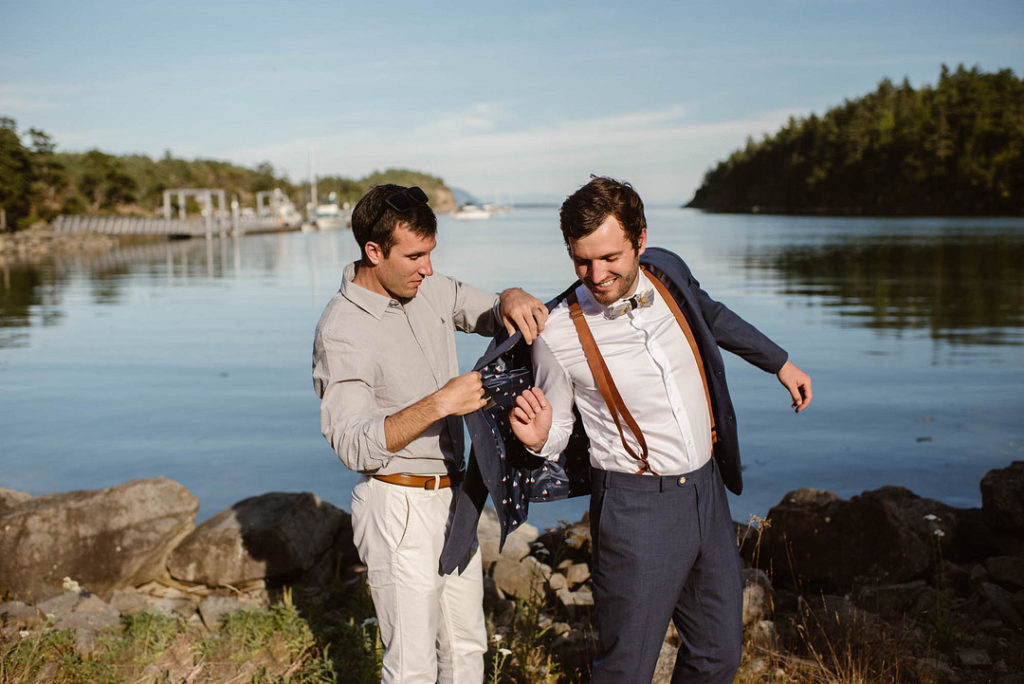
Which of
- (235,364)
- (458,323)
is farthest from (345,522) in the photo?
(235,364)

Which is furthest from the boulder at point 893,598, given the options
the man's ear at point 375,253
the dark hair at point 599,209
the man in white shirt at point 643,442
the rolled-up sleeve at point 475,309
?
the man's ear at point 375,253

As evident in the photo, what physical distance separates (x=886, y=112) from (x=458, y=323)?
449 feet

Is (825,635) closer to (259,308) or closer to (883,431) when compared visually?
(883,431)

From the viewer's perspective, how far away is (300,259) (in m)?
53.7

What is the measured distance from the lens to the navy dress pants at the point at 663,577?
3453mm

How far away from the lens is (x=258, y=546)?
7.08 meters

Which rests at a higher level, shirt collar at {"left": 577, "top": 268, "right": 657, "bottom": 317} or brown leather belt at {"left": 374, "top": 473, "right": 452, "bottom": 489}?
shirt collar at {"left": 577, "top": 268, "right": 657, "bottom": 317}

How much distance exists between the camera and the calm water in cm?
1132

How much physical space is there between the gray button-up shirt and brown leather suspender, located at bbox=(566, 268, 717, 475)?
0.69 m

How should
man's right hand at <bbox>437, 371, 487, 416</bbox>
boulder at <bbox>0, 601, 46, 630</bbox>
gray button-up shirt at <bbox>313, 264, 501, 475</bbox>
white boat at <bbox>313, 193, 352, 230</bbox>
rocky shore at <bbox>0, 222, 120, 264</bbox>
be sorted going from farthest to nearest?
1. white boat at <bbox>313, 193, 352, 230</bbox>
2. rocky shore at <bbox>0, 222, 120, 264</bbox>
3. boulder at <bbox>0, 601, 46, 630</bbox>
4. gray button-up shirt at <bbox>313, 264, 501, 475</bbox>
5. man's right hand at <bbox>437, 371, 487, 416</bbox>

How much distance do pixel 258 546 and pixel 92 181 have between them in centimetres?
10164

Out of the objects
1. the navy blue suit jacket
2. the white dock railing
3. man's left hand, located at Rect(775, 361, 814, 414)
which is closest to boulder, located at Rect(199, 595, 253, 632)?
the navy blue suit jacket

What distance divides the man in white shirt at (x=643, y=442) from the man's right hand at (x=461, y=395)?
26 centimetres

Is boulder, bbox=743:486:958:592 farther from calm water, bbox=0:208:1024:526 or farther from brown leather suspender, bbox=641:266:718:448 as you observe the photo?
brown leather suspender, bbox=641:266:718:448
